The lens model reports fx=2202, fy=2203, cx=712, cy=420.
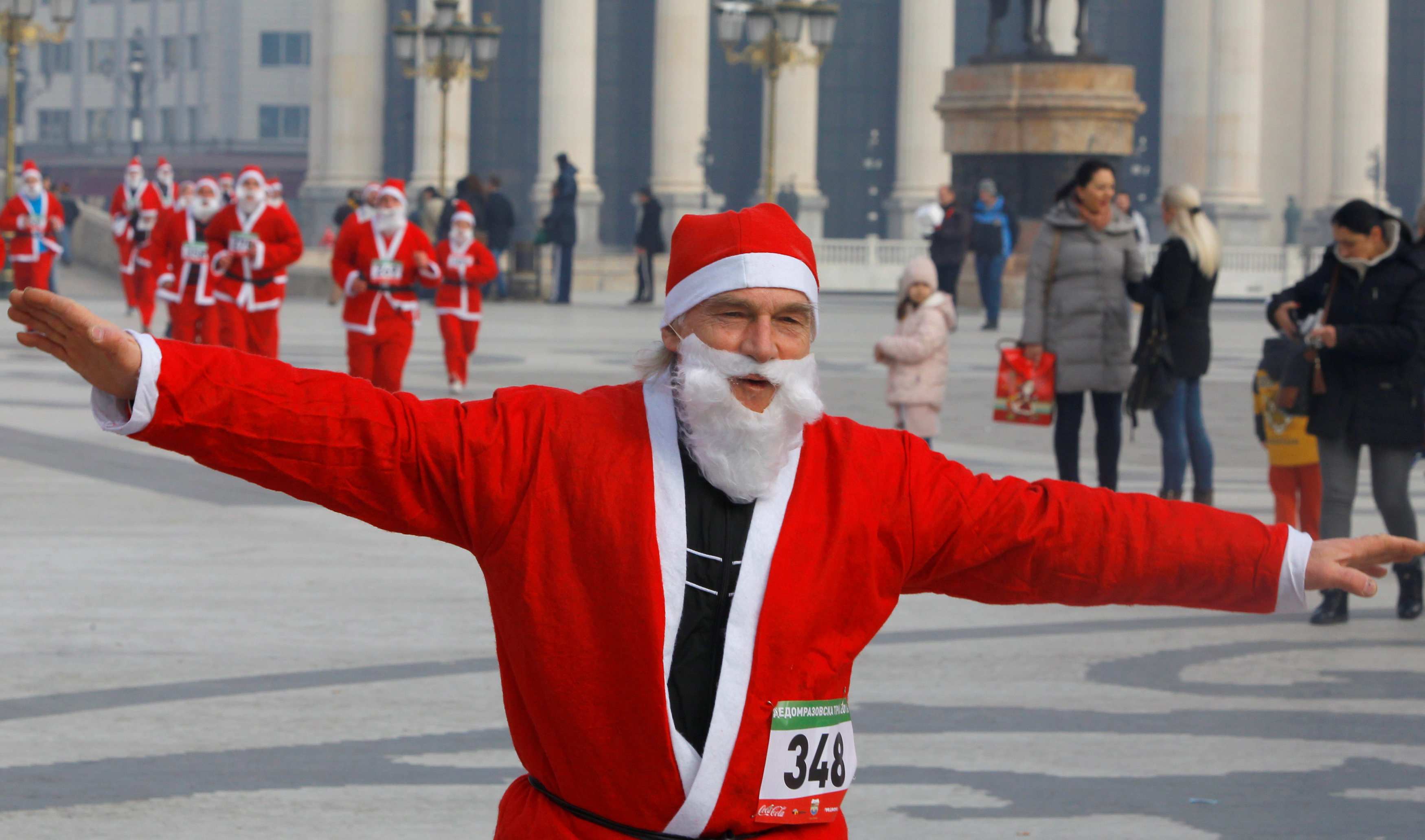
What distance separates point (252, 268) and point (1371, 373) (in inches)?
400

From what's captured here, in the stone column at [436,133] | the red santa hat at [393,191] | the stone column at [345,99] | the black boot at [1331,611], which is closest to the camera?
the black boot at [1331,611]

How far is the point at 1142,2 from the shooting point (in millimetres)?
59844

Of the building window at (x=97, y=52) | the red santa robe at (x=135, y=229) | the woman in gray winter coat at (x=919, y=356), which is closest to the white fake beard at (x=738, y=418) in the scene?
the woman in gray winter coat at (x=919, y=356)

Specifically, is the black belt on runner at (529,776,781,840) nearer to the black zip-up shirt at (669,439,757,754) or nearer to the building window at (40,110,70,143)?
the black zip-up shirt at (669,439,757,754)

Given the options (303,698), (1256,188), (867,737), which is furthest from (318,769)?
(1256,188)

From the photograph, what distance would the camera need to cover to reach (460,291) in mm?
17234

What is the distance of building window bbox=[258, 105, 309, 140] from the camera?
283ft

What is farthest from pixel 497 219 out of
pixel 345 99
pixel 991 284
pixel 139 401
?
pixel 139 401

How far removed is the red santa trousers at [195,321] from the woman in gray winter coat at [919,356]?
256 inches

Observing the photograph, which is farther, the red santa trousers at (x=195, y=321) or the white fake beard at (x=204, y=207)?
the white fake beard at (x=204, y=207)

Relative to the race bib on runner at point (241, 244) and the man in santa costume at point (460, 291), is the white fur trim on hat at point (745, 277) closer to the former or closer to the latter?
the man in santa costume at point (460, 291)

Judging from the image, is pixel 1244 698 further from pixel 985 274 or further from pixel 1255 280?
pixel 1255 280

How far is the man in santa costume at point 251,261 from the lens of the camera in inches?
643

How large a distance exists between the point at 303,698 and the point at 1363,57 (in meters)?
49.3
